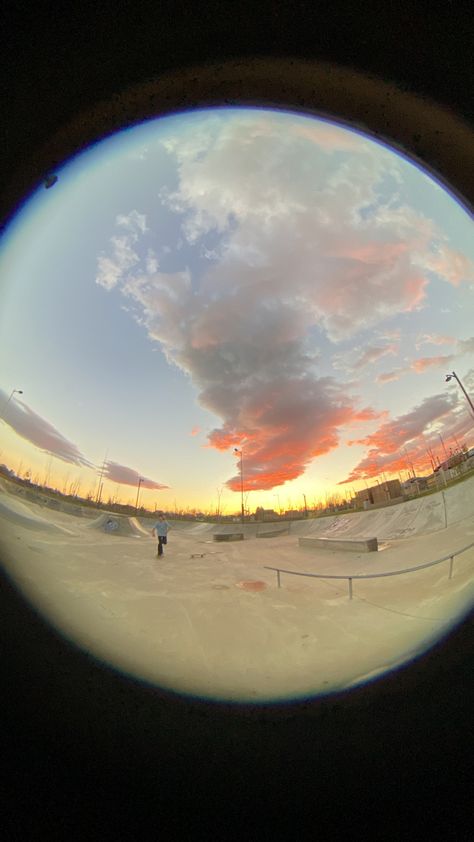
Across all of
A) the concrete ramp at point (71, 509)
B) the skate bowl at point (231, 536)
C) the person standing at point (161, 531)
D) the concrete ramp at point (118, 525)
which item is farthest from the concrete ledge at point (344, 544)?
the concrete ramp at point (71, 509)

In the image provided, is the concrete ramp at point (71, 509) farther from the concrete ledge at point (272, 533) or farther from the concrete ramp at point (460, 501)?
the concrete ramp at point (460, 501)

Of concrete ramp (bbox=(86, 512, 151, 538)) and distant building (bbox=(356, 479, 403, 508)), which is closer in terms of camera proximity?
concrete ramp (bbox=(86, 512, 151, 538))

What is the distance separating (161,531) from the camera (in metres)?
1.31


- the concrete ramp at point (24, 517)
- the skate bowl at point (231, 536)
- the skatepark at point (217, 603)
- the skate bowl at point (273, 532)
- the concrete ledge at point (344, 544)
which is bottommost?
the skatepark at point (217, 603)

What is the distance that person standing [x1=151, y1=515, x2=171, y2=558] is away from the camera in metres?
1.30

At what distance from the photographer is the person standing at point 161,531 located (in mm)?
1298

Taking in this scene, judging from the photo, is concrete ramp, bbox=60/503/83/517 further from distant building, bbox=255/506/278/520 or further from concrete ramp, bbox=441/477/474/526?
concrete ramp, bbox=441/477/474/526

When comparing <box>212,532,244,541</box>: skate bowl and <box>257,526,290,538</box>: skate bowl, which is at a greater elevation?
<box>257,526,290,538</box>: skate bowl

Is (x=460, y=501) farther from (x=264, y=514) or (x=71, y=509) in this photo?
(x=71, y=509)

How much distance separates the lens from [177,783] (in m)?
1.17

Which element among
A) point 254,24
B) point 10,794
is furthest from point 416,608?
point 254,24

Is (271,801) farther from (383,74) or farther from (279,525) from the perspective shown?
(383,74)

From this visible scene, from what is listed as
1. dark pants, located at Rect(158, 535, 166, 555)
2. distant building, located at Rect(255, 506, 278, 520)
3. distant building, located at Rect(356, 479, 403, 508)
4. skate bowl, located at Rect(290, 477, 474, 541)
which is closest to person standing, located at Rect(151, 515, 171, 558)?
dark pants, located at Rect(158, 535, 166, 555)

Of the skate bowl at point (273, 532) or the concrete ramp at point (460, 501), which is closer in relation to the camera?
the concrete ramp at point (460, 501)
